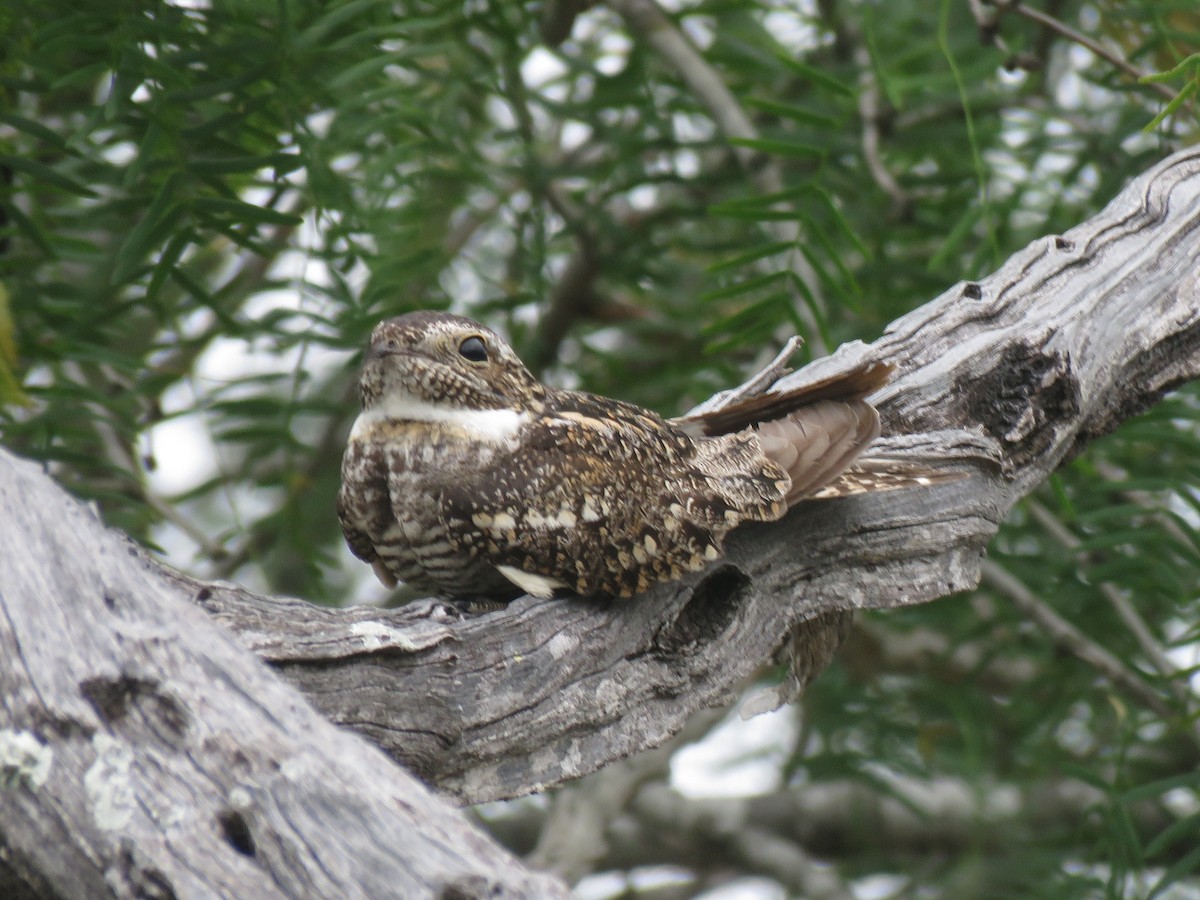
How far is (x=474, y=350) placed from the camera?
196cm

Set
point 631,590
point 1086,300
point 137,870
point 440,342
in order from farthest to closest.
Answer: point 1086,300 < point 440,342 < point 631,590 < point 137,870

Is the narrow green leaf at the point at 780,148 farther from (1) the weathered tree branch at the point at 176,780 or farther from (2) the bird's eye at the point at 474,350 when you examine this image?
(1) the weathered tree branch at the point at 176,780

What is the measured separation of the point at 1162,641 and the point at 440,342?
2369mm

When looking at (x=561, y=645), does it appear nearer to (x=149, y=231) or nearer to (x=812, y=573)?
(x=812, y=573)

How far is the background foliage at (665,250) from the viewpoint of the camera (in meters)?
2.19

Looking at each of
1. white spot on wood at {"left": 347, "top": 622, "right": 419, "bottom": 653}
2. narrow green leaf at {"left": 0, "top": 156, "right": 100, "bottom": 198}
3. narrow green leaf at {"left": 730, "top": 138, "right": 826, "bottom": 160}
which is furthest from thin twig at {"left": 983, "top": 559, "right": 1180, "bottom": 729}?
narrow green leaf at {"left": 0, "top": 156, "right": 100, "bottom": 198}

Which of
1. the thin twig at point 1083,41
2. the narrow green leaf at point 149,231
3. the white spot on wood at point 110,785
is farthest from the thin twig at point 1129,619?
the white spot on wood at point 110,785

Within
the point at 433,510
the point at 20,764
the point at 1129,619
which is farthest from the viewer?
the point at 1129,619

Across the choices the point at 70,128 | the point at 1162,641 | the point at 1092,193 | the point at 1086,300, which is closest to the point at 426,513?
the point at 1086,300

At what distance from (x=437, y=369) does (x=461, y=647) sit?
0.46 metres

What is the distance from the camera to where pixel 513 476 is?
179cm

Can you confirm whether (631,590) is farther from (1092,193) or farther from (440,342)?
(1092,193)

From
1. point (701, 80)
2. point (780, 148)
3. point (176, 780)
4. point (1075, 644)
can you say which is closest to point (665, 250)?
point (701, 80)

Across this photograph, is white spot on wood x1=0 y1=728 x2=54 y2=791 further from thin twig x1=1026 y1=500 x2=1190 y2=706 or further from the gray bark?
thin twig x1=1026 y1=500 x2=1190 y2=706
